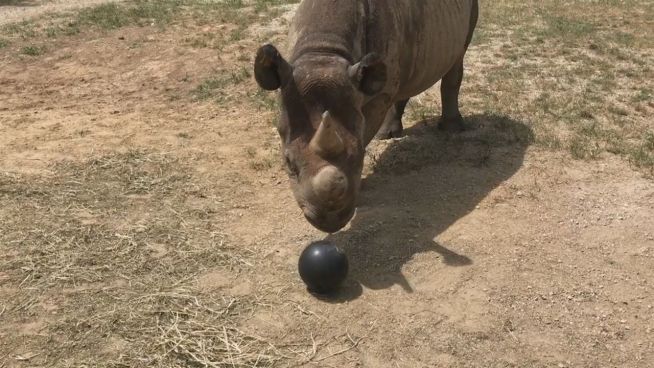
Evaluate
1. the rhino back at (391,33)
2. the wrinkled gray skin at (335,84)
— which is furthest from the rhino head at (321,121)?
the rhino back at (391,33)

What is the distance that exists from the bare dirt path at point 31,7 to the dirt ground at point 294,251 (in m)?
7.85

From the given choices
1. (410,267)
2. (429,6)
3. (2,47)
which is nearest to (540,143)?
(429,6)

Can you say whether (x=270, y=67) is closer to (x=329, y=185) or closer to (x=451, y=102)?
(x=329, y=185)

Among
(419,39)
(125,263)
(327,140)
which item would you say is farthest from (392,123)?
(125,263)

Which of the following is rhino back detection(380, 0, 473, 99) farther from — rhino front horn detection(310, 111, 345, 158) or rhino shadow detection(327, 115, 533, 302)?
rhino front horn detection(310, 111, 345, 158)

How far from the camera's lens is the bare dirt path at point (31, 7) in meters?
16.1

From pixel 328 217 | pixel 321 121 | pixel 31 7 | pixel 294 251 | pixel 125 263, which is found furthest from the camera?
pixel 31 7

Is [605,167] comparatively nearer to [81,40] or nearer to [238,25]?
[238,25]

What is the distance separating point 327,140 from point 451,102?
4.06m

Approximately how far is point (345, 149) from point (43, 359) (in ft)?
9.10

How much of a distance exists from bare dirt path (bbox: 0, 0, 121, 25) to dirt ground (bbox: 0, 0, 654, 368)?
309 inches

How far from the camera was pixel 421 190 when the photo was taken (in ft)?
23.4

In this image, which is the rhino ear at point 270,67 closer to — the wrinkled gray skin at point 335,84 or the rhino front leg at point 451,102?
the wrinkled gray skin at point 335,84

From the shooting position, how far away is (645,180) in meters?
7.18
